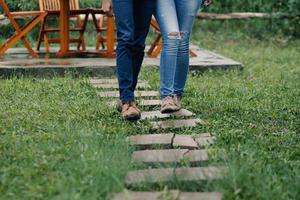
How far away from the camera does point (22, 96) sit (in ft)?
18.4

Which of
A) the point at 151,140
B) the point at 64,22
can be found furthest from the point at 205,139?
the point at 64,22

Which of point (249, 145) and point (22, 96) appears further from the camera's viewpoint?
point (22, 96)

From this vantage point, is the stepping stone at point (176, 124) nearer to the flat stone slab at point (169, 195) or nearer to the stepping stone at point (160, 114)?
the stepping stone at point (160, 114)

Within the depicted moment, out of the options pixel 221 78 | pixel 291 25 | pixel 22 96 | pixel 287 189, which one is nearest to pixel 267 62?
pixel 221 78

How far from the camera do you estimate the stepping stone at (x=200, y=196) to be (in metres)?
2.82

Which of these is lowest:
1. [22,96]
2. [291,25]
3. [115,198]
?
[291,25]

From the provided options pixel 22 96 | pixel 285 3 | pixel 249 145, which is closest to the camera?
pixel 249 145

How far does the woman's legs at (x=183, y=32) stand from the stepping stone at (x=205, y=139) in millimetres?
864

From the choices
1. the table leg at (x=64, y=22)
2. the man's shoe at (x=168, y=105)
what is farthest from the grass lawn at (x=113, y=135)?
the table leg at (x=64, y=22)

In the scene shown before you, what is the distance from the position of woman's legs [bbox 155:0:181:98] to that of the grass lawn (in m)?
0.42

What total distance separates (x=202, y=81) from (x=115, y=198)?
4.10 m

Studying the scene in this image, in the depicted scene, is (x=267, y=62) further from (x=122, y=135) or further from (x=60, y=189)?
(x=60, y=189)

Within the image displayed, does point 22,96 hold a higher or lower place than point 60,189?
lower

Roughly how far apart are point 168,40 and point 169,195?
78.5 inches
